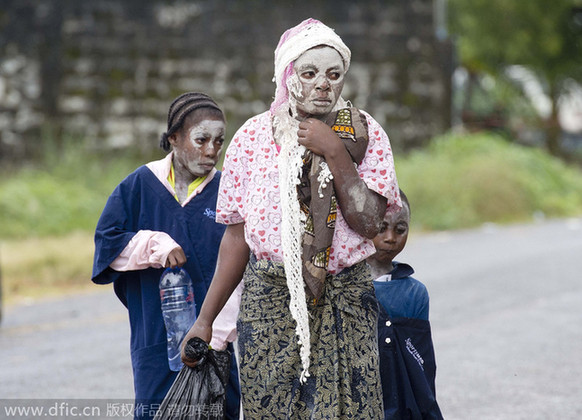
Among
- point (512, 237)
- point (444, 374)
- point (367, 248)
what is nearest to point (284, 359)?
point (367, 248)

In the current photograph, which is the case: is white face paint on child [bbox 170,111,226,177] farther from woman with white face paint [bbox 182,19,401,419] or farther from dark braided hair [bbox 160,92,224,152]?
woman with white face paint [bbox 182,19,401,419]

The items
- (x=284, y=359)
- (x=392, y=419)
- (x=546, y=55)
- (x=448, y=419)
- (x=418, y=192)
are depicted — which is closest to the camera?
(x=284, y=359)

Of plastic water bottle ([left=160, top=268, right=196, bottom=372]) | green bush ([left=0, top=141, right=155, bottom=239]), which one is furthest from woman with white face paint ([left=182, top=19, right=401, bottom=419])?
green bush ([left=0, top=141, right=155, bottom=239])

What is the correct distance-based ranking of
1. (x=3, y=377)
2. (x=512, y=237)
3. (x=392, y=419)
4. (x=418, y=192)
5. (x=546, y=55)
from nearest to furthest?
(x=392, y=419) → (x=3, y=377) → (x=512, y=237) → (x=418, y=192) → (x=546, y=55)

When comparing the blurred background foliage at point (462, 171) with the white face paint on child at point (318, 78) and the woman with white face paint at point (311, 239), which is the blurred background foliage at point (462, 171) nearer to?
the woman with white face paint at point (311, 239)

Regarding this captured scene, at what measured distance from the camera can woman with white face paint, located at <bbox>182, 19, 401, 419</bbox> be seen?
10.6 feet

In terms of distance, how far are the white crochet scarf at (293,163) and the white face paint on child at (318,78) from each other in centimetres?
2

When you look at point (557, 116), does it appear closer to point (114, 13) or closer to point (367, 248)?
point (114, 13)

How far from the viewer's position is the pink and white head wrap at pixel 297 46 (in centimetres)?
325

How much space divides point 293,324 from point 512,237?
11904 mm

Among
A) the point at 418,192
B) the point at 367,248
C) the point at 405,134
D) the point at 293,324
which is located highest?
the point at 405,134

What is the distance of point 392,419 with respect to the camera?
3.92 meters

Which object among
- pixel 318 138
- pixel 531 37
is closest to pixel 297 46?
pixel 318 138

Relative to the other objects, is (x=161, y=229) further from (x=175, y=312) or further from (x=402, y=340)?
(x=402, y=340)
